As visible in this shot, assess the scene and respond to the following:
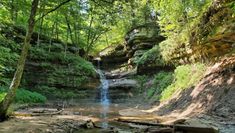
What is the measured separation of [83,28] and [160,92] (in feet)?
46.1

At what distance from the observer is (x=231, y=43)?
15.0m

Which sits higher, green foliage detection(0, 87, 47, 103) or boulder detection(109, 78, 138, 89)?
boulder detection(109, 78, 138, 89)

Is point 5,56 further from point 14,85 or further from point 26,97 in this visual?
point 26,97

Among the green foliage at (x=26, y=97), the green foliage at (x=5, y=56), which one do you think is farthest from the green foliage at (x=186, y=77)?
the green foliage at (x=5, y=56)

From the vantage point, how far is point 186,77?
19.0 m

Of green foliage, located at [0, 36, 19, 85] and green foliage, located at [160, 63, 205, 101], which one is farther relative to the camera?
green foliage, located at [160, 63, 205, 101]

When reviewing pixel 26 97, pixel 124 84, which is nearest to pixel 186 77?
pixel 124 84

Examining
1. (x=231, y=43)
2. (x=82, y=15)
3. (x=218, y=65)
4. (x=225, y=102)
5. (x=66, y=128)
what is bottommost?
(x=66, y=128)

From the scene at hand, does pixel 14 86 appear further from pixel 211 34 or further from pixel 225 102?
pixel 211 34

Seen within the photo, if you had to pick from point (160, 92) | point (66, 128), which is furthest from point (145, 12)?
point (66, 128)

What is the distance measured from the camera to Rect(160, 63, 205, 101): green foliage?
17.3 m

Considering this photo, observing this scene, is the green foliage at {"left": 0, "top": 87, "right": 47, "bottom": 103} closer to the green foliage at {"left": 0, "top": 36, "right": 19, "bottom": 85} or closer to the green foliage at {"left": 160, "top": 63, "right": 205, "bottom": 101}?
the green foliage at {"left": 0, "top": 36, "right": 19, "bottom": 85}

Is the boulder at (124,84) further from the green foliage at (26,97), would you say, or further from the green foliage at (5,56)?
the green foliage at (5,56)

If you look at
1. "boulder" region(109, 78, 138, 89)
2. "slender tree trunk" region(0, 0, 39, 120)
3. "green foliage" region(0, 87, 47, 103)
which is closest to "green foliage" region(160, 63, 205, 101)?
"boulder" region(109, 78, 138, 89)
